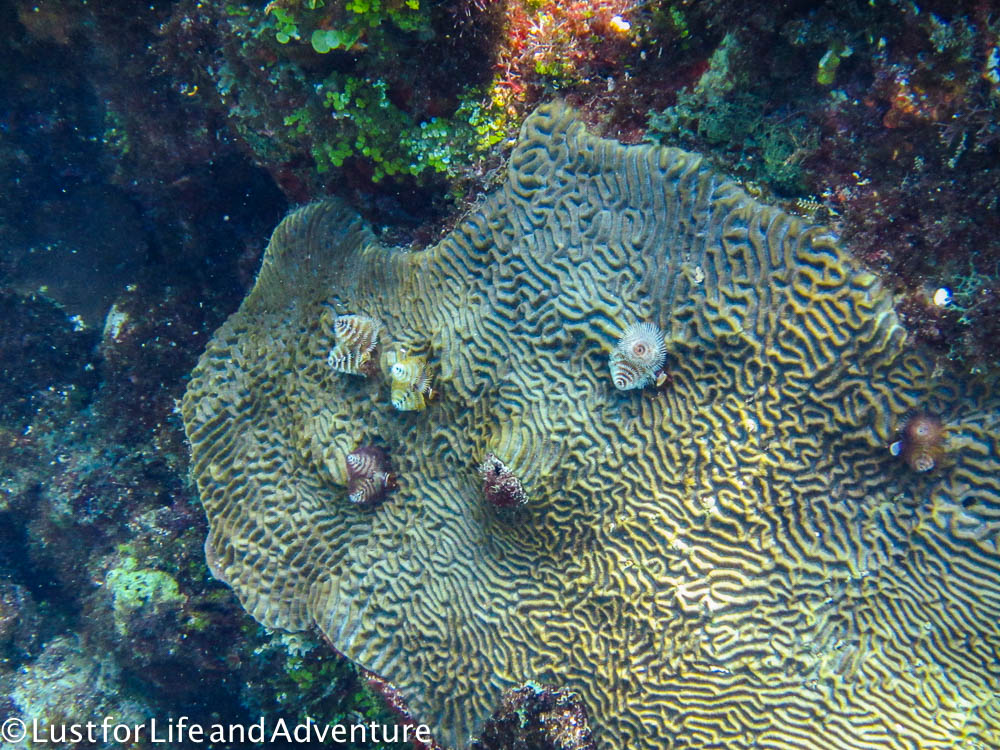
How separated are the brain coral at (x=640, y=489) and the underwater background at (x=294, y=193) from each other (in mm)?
101

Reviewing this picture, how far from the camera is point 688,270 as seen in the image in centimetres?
324

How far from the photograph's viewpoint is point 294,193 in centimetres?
460

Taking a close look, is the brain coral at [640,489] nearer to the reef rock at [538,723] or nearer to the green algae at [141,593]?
the reef rock at [538,723]

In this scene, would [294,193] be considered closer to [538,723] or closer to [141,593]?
[538,723]

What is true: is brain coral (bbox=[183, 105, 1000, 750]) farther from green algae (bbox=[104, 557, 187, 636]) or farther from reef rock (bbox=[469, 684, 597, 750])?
green algae (bbox=[104, 557, 187, 636])

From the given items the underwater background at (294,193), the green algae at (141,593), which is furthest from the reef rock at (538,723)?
the green algae at (141,593)

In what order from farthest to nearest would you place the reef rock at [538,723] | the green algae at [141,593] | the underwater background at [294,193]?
the green algae at [141,593] < the reef rock at [538,723] < the underwater background at [294,193]

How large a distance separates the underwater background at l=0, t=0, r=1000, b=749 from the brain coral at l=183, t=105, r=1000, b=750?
101mm

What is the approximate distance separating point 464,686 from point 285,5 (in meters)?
4.72

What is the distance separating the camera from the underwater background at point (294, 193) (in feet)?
8.81

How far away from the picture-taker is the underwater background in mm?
2686

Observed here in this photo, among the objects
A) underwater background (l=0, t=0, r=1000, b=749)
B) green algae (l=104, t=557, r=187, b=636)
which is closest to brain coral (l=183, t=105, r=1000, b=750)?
underwater background (l=0, t=0, r=1000, b=749)

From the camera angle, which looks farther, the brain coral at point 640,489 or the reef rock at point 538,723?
the reef rock at point 538,723

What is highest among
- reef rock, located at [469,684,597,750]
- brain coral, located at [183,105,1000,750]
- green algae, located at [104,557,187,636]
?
brain coral, located at [183,105,1000,750]
